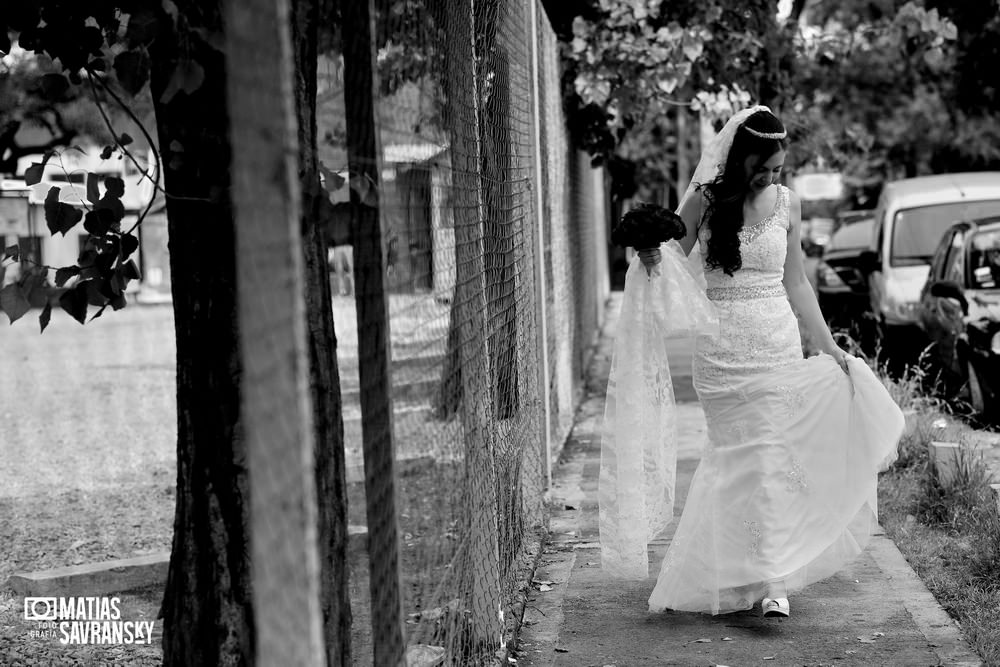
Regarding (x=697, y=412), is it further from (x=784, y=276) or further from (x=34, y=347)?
(x=34, y=347)

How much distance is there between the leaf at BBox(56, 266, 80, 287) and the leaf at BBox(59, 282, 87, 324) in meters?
0.07

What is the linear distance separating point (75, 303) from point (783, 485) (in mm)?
2834

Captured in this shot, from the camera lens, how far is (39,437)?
461 inches

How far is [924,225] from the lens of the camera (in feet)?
41.9

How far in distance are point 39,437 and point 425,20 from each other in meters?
9.04

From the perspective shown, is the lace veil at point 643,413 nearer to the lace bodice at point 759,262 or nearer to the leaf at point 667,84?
the lace bodice at point 759,262

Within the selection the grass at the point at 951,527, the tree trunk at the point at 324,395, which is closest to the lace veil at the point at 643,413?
the grass at the point at 951,527

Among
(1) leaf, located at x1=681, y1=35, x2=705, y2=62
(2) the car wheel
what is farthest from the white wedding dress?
(1) leaf, located at x1=681, y1=35, x2=705, y2=62

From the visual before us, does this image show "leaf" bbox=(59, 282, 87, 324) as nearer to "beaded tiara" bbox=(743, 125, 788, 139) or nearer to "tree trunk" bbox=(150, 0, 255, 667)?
"tree trunk" bbox=(150, 0, 255, 667)

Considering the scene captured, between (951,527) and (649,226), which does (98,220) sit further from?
(951,527)

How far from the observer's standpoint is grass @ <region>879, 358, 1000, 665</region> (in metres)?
4.97

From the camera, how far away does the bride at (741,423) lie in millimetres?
5055

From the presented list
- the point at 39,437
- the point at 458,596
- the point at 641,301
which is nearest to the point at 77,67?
the point at 458,596

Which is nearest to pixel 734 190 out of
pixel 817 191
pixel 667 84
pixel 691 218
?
pixel 691 218
